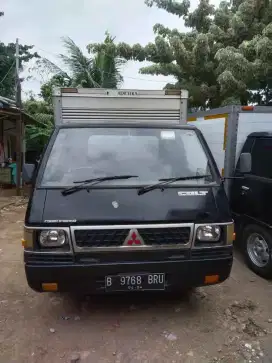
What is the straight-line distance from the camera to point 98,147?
3537 millimetres

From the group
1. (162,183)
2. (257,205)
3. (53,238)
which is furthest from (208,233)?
(257,205)

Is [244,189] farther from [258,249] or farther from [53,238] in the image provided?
[53,238]

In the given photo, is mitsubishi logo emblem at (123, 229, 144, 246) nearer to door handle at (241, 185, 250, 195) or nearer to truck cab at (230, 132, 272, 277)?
truck cab at (230, 132, 272, 277)

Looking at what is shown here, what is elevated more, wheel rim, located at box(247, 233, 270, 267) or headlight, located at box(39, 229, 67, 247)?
headlight, located at box(39, 229, 67, 247)

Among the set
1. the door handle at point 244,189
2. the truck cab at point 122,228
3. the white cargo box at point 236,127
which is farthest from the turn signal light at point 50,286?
the white cargo box at point 236,127

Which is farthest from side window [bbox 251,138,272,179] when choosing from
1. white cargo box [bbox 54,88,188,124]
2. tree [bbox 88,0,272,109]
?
tree [bbox 88,0,272,109]

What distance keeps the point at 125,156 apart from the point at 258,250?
2.39m

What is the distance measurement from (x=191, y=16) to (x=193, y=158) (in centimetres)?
993

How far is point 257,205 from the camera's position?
14.6 ft

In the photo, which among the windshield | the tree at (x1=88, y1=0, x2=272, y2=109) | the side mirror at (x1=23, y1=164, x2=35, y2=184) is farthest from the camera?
the tree at (x1=88, y1=0, x2=272, y2=109)

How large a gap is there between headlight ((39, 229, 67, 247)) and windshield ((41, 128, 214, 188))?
473mm

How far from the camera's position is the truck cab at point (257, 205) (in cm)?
428

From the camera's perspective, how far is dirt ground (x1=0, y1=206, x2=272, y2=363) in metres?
2.85

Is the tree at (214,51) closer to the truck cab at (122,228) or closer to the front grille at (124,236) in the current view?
the truck cab at (122,228)
